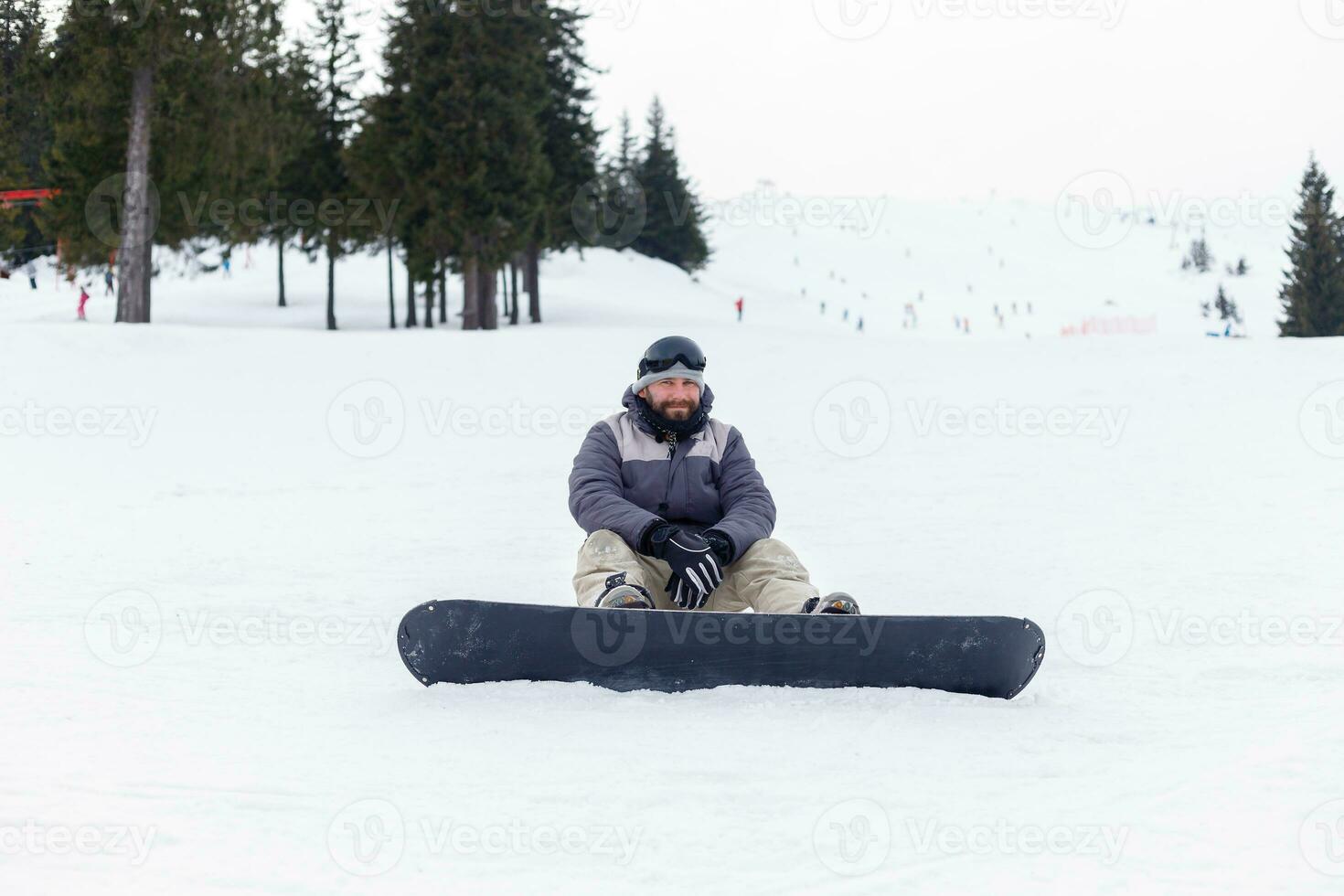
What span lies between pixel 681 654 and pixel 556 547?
15.9 ft

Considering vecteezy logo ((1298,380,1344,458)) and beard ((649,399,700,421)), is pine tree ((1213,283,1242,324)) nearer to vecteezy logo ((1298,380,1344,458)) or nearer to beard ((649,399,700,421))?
vecteezy logo ((1298,380,1344,458))

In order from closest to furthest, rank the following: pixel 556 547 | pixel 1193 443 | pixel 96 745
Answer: pixel 96 745 → pixel 556 547 → pixel 1193 443

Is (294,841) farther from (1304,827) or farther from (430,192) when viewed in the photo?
(430,192)

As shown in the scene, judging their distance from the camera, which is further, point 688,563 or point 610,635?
point 688,563

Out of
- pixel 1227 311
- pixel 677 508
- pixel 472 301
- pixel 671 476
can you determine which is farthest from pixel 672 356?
pixel 1227 311

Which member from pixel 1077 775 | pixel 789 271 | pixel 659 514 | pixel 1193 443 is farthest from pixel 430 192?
pixel 789 271

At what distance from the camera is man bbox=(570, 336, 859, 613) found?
5199mm

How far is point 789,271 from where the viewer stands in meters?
101

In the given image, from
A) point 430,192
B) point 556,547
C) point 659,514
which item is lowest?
point 556,547

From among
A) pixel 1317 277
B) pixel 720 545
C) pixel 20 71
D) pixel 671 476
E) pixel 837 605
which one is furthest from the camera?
pixel 1317 277

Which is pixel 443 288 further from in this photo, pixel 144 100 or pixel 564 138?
pixel 144 100

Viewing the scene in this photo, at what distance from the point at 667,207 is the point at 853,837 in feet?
189

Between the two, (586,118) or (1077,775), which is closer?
(1077,775)

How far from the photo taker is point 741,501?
570 cm
